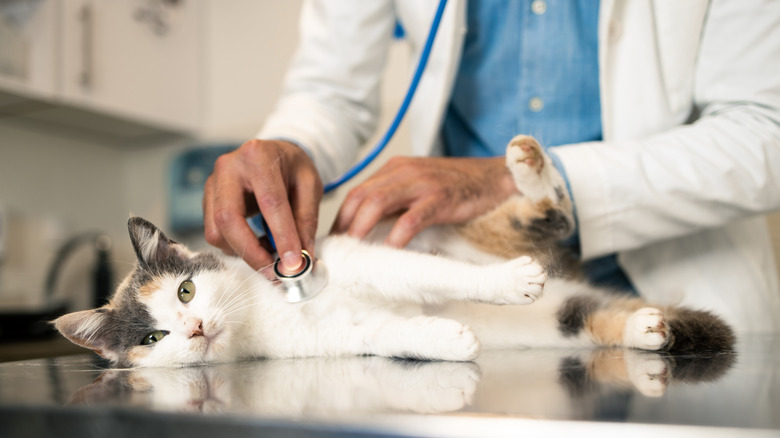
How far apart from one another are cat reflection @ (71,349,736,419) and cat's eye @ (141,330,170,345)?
0.65 ft

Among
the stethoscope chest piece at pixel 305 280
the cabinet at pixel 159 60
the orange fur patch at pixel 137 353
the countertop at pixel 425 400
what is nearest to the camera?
the countertop at pixel 425 400

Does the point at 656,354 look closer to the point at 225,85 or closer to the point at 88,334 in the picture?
the point at 88,334

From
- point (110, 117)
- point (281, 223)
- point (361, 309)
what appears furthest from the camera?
point (110, 117)

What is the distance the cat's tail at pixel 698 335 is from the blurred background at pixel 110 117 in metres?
1.52

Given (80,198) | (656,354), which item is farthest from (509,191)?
(80,198)

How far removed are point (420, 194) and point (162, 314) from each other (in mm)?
Result: 480

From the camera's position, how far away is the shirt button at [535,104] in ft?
3.97

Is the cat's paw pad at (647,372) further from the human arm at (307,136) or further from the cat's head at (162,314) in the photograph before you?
the cat's head at (162,314)

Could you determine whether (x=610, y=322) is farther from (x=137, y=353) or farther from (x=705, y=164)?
(x=137, y=353)

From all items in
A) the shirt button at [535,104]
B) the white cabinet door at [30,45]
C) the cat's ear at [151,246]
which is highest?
the white cabinet door at [30,45]

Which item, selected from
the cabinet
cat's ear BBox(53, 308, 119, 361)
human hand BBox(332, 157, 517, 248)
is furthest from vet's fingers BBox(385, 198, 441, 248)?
the cabinet

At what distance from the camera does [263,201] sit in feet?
2.62

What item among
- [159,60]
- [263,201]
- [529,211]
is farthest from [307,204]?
[159,60]

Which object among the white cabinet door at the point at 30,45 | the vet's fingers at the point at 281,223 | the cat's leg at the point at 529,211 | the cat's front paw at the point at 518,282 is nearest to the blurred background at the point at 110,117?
the white cabinet door at the point at 30,45
